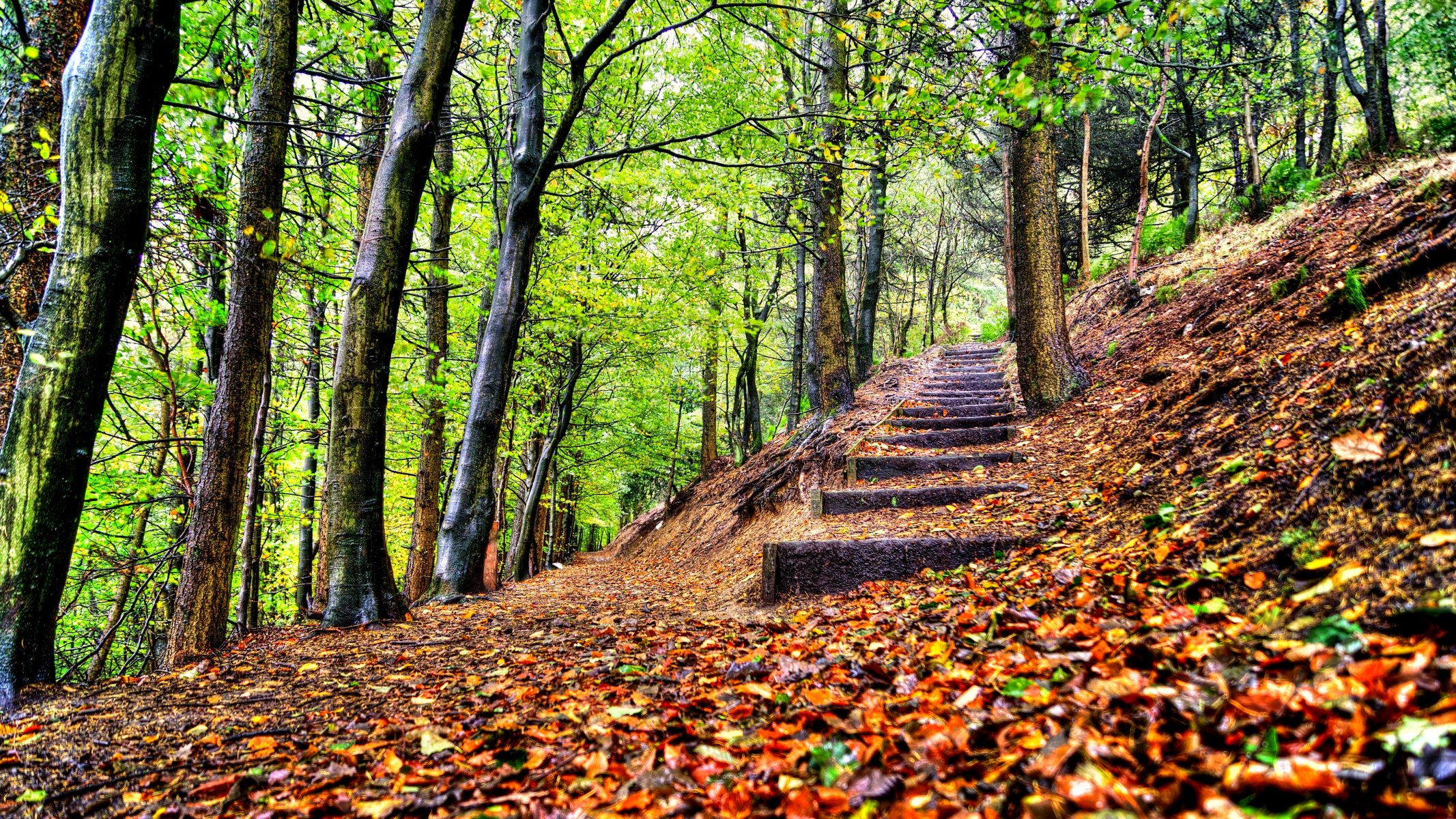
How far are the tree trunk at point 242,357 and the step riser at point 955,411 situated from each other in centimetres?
698

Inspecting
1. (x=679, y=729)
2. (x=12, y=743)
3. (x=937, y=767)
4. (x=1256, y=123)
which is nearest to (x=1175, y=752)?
(x=937, y=767)

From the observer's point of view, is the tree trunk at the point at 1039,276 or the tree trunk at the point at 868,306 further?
the tree trunk at the point at 868,306

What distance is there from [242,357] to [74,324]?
1.20m

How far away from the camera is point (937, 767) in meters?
1.50

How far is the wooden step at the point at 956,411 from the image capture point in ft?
26.9

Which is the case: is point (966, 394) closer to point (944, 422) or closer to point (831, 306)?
point (944, 422)

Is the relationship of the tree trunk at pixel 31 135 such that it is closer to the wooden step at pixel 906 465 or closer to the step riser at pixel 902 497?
the step riser at pixel 902 497

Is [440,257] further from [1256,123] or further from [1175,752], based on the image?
[1256,123]

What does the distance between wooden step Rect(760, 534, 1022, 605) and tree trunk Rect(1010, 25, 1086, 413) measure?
3835 mm

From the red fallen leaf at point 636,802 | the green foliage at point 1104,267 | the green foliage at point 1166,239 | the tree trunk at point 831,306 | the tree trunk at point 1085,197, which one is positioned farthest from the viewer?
the green foliage at point 1104,267

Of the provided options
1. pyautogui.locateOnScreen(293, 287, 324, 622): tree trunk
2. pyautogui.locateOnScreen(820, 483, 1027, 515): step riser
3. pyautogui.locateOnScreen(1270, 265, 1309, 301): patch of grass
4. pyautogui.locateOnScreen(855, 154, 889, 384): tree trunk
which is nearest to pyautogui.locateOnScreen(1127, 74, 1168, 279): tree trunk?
pyautogui.locateOnScreen(855, 154, 889, 384): tree trunk

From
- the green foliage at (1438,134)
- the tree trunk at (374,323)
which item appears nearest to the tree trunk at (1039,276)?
the green foliage at (1438,134)

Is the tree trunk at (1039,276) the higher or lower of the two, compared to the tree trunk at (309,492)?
higher

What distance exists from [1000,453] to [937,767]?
5142mm
